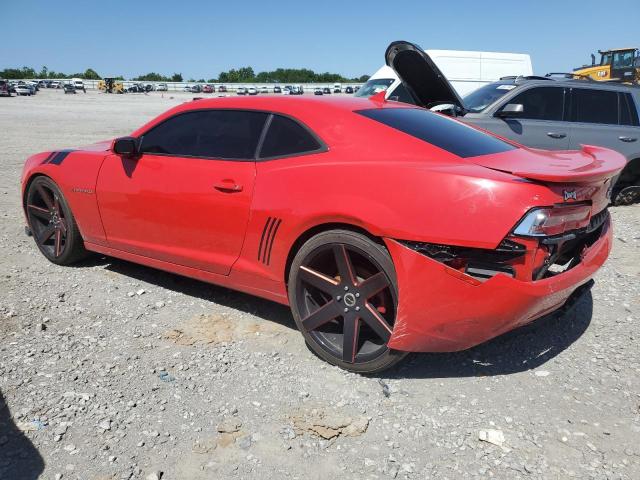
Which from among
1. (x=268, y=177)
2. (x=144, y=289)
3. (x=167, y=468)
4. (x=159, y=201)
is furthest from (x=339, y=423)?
(x=144, y=289)

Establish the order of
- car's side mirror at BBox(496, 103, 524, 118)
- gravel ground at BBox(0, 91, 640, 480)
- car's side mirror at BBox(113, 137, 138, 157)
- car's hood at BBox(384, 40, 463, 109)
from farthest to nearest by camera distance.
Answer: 1. car's side mirror at BBox(496, 103, 524, 118)
2. car's hood at BBox(384, 40, 463, 109)
3. car's side mirror at BBox(113, 137, 138, 157)
4. gravel ground at BBox(0, 91, 640, 480)

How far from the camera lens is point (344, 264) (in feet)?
9.25

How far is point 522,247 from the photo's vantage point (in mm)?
2395

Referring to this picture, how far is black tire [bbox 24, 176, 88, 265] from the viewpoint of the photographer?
4.40m

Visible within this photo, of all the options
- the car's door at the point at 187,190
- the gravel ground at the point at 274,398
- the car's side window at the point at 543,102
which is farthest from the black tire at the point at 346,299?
the car's side window at the point at 543,102

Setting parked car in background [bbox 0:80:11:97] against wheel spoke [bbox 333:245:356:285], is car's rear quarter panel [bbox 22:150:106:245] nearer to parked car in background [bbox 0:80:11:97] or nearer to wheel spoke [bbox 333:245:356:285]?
wheel spoke [bbox 333:245:356:285]

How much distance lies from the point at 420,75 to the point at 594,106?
242 centimetres

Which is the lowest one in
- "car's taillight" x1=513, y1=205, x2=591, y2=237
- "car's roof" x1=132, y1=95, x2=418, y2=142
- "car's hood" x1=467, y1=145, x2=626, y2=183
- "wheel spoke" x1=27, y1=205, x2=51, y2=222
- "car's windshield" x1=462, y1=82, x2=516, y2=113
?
"wheel spoke" x1=27, y1=205, x2=51, y2=222

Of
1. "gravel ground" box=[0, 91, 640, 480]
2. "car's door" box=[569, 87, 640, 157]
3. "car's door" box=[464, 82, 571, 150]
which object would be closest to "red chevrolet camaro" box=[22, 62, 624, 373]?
"gravel ground" box=[0, 91, 640, 480]

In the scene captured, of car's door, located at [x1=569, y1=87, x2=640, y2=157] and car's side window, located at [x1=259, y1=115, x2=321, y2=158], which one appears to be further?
car's door, located at [x1=569, y1=87, x2=640, y2=157]

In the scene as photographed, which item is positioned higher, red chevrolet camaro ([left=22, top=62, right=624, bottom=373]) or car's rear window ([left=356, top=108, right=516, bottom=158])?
car's rear window ([left=356, top=108, right=516, bottom=158])

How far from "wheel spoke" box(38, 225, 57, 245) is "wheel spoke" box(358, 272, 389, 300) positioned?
308cm

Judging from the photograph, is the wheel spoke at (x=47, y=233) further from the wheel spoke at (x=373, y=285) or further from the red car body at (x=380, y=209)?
the wheel spoke at (x=373, y=285)

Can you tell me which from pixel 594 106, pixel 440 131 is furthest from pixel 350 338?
pixel 594 106
